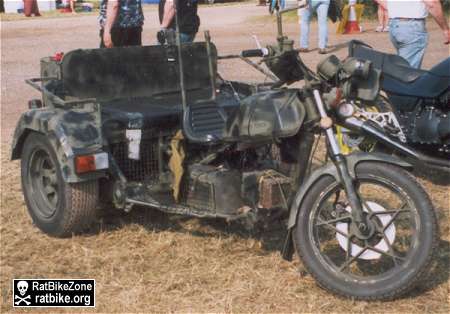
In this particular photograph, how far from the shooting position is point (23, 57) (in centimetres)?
1597

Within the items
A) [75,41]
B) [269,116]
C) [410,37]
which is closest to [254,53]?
[269,116]

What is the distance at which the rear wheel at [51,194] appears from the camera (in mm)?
4777

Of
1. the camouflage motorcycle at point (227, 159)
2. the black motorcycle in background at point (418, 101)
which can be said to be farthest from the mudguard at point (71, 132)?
the black motorcycle in background at point (418, 101)

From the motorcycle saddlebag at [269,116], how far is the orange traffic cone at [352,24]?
1493 centimetres

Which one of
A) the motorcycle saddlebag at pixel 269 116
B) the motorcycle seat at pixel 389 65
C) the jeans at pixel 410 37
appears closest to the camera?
the motorcycle saddlebag at pixel 269 116

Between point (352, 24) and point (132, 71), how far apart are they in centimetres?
1408

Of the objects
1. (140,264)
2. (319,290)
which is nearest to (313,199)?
(319,290)

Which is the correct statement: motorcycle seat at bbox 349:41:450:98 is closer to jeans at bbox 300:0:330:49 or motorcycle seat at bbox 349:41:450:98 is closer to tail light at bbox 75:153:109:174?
tail light at bbox 75:153:109:174

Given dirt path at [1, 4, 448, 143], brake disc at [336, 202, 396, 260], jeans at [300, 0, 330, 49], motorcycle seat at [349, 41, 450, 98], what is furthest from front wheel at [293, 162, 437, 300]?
jeans at [300, 0, 330, 49]

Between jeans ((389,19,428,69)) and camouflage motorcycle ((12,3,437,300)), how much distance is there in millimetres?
2215

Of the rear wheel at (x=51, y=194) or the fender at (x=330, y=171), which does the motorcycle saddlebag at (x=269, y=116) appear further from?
the rear wheel at (x=51, y=194)

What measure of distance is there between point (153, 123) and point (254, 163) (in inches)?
30.0

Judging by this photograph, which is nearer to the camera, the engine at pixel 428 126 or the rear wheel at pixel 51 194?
the rear wheel at pixel 51 194

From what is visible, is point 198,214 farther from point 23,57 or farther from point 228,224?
point 23,57
